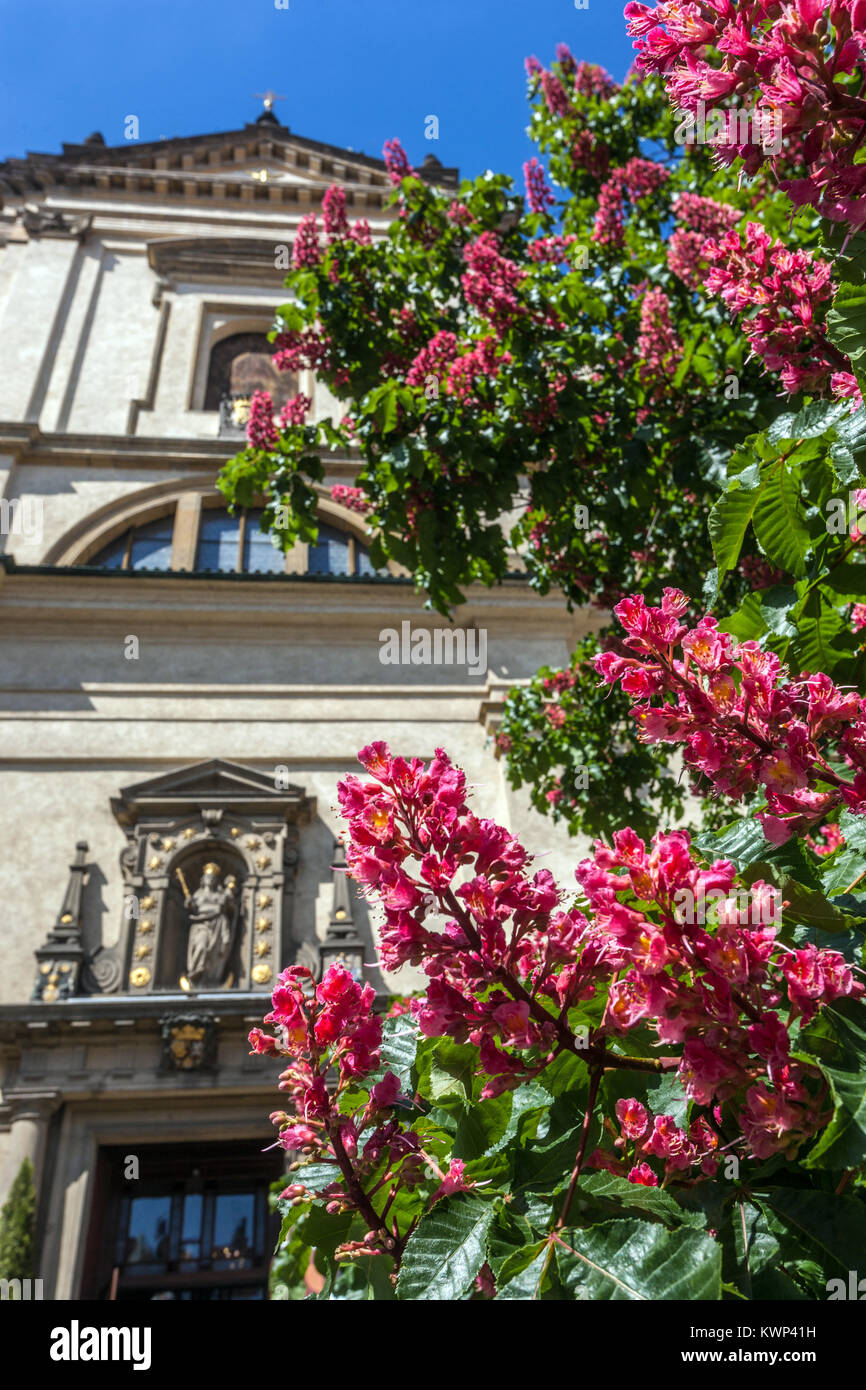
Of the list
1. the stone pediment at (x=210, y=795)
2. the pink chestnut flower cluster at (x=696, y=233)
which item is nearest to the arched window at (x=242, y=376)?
the stone pediment at (x=210, y=795)

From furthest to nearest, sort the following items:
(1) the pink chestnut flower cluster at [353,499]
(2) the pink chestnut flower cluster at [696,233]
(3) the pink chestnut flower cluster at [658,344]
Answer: (1) the pink chestnut flower cluster at [353,499]
(3) the pink chestnut flower cluster at [658,344]
(2) the pink chestnut flower cluster at [696,233]

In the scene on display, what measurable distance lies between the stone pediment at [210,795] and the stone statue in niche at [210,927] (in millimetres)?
809

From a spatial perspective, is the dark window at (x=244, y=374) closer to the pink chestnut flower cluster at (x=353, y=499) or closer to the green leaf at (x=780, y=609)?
the pink chestnut flower cluster at (x=353, y=499)

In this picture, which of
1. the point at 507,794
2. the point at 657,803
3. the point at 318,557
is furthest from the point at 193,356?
the point at 657,803

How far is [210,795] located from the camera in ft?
39.3

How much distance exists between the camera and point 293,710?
1311cm

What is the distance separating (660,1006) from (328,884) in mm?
10940

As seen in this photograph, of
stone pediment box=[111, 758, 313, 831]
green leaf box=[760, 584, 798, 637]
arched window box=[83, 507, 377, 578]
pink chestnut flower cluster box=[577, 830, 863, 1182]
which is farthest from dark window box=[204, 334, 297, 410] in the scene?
pink chestnut flower cluster box=[577, 830, 863, 1182]

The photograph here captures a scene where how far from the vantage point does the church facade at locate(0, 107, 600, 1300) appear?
1012 centimetres

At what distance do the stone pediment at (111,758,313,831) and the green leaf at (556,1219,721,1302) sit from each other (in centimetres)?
1076

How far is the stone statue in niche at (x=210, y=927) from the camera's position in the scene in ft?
35.6

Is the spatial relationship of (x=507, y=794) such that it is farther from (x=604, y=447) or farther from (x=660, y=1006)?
(x=660, y=1006)

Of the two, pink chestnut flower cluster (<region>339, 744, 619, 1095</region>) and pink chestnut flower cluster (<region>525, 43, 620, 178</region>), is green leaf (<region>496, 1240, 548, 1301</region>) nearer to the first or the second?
pink chestnut flower cluster (<region>339, 744, 619, 1095</region>)

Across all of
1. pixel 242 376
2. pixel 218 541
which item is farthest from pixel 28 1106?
pixel 242 376
